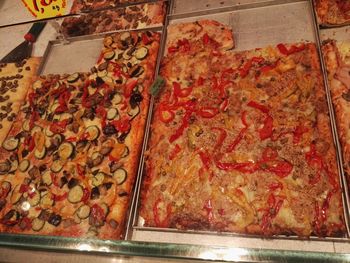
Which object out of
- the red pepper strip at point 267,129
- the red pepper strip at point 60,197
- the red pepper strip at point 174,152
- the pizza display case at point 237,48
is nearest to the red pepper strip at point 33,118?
the pizza display case at point 237,48

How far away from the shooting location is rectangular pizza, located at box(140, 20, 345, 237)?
2986 millimetres

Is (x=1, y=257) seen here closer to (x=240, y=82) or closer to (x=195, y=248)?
(x=195, y=248)

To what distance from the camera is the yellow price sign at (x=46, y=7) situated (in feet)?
10.8

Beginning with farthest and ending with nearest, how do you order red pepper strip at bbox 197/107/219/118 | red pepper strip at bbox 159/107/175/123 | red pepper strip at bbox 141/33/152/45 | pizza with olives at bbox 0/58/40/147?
1. pizza with olives at bbox 0/58/40/147
2. red pepper strip at bbox 141/33/152/45
3. red pepper strip at bbox 159/107/175/123
4. red pepper strip at bbox 197/107/219/118

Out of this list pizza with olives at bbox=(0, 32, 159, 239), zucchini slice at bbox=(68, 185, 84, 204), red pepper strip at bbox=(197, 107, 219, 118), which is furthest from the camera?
red pepper strip at bbox=(197, 107, 219, 118)

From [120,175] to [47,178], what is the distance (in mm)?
976

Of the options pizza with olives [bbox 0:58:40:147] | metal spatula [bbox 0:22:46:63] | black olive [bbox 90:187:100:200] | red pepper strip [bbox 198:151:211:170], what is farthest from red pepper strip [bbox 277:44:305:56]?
metal spatula [bbox 0:22:46:63]

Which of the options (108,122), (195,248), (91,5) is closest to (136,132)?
(108,122)

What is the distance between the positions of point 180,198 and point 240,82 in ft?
5.11

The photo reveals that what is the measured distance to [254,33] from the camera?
14.2 ft

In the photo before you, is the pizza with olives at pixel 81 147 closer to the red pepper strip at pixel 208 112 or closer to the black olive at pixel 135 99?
the black olive at pixel 135 99

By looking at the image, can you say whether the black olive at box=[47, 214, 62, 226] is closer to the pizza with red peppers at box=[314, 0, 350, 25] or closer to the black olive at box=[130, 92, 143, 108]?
the black olive at box=[130, 92, 143, 108]

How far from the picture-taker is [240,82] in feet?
12.7

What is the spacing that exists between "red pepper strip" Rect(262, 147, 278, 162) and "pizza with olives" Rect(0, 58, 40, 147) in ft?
11.8
